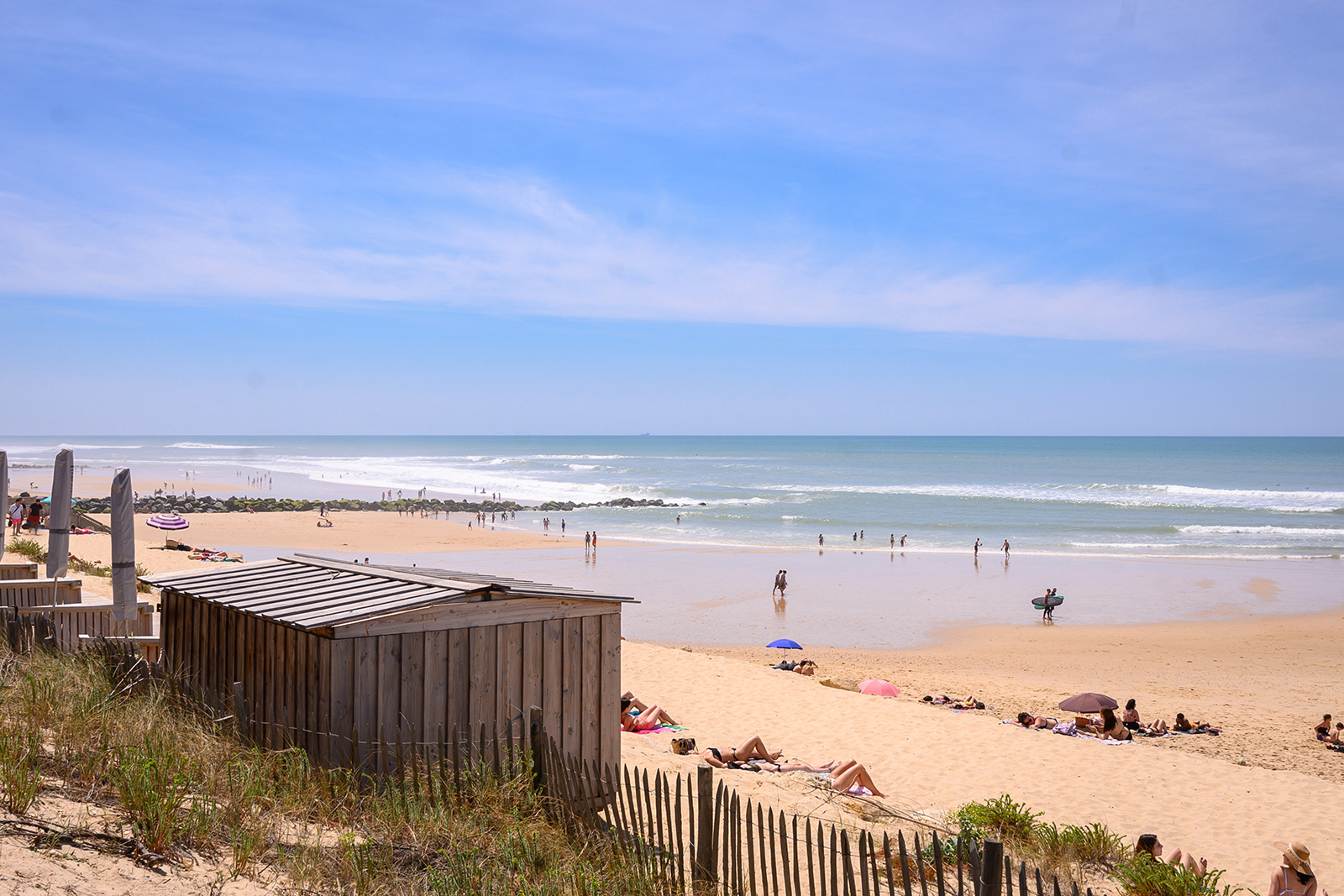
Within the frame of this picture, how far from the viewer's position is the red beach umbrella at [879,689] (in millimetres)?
15688

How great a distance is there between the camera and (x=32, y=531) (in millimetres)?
30688

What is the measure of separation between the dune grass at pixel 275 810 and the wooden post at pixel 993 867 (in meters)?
1.88

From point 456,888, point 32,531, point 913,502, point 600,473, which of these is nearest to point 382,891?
point 456,888

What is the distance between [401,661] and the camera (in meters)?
6.34

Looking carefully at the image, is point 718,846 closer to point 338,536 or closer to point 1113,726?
point 1113,726

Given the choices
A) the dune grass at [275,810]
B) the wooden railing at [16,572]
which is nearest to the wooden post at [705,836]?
the dune grass at [275,810]

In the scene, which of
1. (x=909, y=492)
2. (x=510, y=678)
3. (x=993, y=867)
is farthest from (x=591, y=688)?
(x=909, y=492)

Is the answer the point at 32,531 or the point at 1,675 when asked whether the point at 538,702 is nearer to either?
the point at 1,675

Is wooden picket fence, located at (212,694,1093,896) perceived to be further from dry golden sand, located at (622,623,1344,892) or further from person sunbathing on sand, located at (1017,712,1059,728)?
person sunbathing on sand, located at (1017,712,1059,728)

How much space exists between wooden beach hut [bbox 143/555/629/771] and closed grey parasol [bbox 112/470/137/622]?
8.72ft

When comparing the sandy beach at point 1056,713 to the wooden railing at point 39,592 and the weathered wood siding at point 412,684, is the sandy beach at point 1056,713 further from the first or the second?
the wooden railing at point 39,592

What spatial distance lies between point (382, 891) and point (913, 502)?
62.5 m

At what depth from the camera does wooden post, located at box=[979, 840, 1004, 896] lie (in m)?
4.71

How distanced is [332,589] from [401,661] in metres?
1.29
